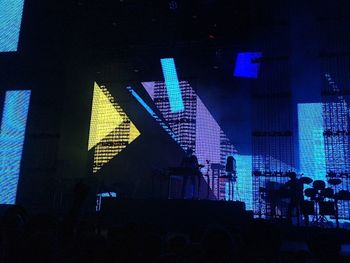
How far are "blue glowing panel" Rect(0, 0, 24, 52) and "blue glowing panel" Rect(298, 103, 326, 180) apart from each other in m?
7.86

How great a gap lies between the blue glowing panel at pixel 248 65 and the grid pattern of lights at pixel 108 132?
3523mm

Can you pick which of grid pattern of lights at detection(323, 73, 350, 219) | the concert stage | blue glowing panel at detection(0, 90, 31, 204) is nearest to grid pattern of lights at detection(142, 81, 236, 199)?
grid pattern of lights at detection(323, 73, 350, 219)

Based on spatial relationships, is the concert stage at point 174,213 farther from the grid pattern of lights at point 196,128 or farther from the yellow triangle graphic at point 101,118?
the yellow triangle graphic at point 101,118

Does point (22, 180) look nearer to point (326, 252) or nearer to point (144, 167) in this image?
point (144, 167)

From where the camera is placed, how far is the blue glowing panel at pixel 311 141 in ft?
29.6

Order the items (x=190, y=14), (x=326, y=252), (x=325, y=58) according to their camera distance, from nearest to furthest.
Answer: (x=326, y=252), (x=190, y=14), (x=325, y=58)

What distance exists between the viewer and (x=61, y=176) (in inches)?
365

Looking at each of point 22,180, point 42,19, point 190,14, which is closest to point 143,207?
point 22,180

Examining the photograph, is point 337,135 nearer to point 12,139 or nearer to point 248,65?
point 248,65

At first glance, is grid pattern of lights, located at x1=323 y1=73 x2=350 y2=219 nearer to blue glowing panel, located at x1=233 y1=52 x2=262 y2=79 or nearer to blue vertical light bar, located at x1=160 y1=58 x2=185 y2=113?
blue glowing panel, located at x1=233 y1=52 x2=262 y2=79

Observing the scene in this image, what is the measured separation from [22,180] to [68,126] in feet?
5.96

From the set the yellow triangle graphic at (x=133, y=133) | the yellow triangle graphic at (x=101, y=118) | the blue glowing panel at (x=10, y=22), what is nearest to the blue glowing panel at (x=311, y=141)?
the yellow triangle graphic at (x=133, y=133)

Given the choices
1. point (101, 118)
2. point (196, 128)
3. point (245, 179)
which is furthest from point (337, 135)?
point (101, 118)

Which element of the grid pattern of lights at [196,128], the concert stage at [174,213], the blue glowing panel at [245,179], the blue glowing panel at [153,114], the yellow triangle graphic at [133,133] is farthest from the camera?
the yellow triangle graphic at [133,133]
